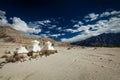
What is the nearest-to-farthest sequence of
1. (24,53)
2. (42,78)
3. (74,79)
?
(74,79) → (42,78) → (24,53)

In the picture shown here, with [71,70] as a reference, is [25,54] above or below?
above

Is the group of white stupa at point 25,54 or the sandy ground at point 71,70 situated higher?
the group of white stupa at point 25,54

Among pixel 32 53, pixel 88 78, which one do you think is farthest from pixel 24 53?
pixel 88 78

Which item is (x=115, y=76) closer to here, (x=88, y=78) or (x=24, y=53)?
(x=88, y=78)

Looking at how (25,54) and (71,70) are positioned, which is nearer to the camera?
(71,70)

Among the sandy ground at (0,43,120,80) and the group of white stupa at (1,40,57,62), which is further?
the group of white stupa at (1,40,57,62)

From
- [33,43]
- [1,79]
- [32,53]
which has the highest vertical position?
[33,43]

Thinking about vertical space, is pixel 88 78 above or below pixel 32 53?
below

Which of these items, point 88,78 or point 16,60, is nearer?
point 88,78

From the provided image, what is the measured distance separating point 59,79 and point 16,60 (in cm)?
1160

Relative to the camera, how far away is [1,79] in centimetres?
1123

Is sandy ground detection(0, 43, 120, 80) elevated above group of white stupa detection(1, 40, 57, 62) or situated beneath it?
situated beneath

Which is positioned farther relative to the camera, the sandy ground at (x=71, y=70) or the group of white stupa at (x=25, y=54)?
the group of white stupa at (x=25, y=54)

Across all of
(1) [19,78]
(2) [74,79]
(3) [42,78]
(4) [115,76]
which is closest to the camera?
(4) [115,76]
